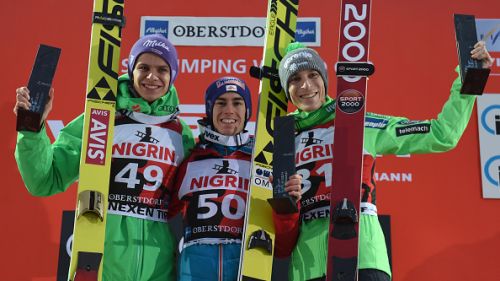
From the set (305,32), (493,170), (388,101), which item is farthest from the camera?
Answer: (305,32)

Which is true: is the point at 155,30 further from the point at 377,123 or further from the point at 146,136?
the point at 377,123

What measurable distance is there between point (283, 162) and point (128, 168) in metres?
0.58

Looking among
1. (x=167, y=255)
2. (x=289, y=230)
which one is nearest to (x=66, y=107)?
(x=167, y=255)

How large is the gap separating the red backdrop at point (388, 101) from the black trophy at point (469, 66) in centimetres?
152

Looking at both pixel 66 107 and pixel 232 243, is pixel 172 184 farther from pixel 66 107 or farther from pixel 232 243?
pixel 66 107

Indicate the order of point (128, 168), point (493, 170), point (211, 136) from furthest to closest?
point (493, 170)
point (211, 136)
point (128, 168)

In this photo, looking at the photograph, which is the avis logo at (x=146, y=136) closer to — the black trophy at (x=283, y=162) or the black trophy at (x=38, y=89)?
the black trophy at (x=38, y=89)

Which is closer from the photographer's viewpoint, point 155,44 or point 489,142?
point 155,44

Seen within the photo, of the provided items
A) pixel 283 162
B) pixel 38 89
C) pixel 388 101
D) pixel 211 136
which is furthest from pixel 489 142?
pixel 38 89

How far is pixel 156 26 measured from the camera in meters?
3.89

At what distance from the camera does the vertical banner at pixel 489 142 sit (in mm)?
3576

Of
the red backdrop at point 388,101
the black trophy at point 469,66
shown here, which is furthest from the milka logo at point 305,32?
the black trophy at point 469,66

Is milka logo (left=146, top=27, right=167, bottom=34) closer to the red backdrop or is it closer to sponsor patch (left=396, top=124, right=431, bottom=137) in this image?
the red backdrop

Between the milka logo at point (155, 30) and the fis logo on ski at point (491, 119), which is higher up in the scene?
the milka logo at point (155, 30)
